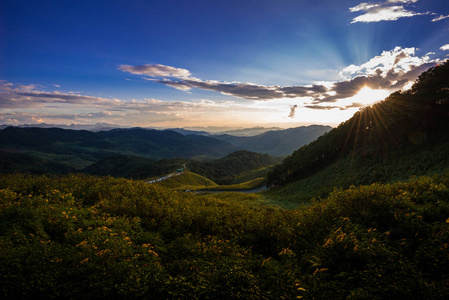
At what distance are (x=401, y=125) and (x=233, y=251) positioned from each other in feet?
161

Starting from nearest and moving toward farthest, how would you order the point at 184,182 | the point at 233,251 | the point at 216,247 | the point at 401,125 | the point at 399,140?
the point at 233,251 < the point at 216,247 < the point at 399,140 < the point at 401,125 < the point at 184,182

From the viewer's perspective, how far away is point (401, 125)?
42094mm

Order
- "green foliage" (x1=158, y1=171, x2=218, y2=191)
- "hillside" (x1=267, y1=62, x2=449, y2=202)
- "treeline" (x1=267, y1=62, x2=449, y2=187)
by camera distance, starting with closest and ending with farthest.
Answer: "hillside" (x1=267, y1=62, x2=449, y2=202)
"treeline" (x1=267, y1=62, x2=449, y2=187)
"green foliage" (x1=158, y1=171, x2=218, y2=191)

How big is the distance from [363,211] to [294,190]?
45061mm

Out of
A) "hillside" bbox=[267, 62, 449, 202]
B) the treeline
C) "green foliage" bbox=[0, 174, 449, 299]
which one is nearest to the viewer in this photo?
"green foliage" bbox=[0, 174, 449, 299]

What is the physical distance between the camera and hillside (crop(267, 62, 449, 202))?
34906mm

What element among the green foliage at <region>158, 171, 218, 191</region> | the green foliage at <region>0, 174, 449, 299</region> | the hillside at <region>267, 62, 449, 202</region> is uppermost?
the hillside at <region>267, 62, 449, 202</region>

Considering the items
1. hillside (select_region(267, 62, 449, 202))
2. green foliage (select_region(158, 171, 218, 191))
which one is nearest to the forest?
hillside (select_region(267, 62, 449, 202))

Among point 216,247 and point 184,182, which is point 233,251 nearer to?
point 216,247

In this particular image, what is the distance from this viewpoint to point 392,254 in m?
7.91

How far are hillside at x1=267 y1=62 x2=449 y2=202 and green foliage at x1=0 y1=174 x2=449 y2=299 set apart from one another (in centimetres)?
2723

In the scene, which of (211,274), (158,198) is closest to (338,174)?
(158,198)

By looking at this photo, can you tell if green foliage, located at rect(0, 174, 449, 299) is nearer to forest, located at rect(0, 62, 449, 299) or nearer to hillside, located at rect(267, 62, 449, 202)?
forest, located at rect(0, 62, 449, 299)

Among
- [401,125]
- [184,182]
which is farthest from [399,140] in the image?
[184,182]
